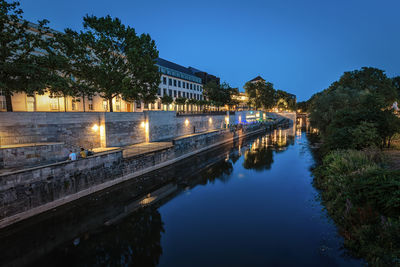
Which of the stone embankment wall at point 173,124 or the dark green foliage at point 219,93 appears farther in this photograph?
the dark green foliage at point 219,93

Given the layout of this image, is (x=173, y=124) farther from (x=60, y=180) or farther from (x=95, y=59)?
(x=60, y=180)

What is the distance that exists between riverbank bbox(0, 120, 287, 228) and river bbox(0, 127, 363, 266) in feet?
2.13

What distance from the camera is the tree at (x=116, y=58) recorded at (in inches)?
890

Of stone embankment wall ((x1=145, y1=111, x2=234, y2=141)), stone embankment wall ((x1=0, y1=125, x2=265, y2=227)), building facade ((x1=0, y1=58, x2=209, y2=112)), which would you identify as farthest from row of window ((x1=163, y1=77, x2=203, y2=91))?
stone embankment wall ((x1=0, y1=125, x2=265, y2=227))

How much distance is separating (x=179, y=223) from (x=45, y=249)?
6874 millimetres

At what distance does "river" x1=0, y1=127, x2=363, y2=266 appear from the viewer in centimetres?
955

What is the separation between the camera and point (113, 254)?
9.86 meters

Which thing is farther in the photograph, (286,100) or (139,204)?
(286,100)

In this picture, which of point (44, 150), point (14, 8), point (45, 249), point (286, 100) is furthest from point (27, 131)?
point (286, 100)

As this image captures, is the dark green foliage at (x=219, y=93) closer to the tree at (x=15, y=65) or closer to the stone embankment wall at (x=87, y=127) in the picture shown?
the stone embankment wall at (x=87, y=127)

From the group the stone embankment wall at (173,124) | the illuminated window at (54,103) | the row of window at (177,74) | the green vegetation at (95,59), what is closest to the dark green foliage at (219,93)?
the row of window at (177,74)

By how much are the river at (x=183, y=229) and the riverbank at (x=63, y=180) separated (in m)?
0.65

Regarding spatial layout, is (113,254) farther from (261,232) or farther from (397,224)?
(397,224)

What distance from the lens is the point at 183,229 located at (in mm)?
12211
